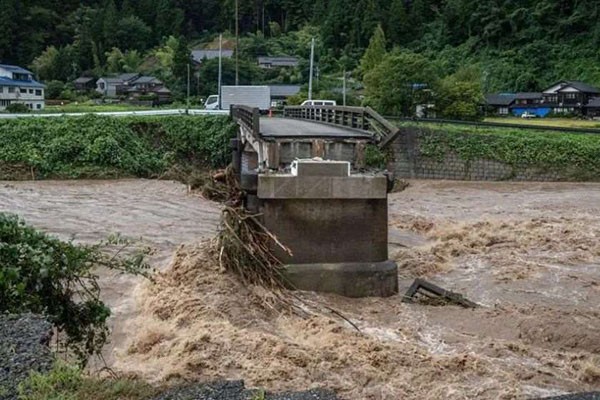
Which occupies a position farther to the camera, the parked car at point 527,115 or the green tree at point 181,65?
the green tree at point 181,65

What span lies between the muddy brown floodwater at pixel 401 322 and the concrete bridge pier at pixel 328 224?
447 millimetres

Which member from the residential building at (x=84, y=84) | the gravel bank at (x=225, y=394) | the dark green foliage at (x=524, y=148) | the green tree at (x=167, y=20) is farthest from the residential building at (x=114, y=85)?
the gravel bank at (x=225, y=394)

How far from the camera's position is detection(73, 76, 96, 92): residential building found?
7757 centimetres

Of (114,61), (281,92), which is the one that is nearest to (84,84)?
(114,61)

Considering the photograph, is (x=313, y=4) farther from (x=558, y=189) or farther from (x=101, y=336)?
(x=101, y=336)

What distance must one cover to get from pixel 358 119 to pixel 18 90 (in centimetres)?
5260

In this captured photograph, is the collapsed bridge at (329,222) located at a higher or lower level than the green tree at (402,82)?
lower

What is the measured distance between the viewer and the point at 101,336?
6852 millimetres

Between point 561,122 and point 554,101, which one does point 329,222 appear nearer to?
point 561,122

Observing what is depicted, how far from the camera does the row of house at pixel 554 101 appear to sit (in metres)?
Answer: 56.5

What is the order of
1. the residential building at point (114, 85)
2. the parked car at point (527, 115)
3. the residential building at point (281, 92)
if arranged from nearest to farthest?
the parked car at point (527, 115) < the residential building at point (281, 92) < the residential building at point (114, 85)

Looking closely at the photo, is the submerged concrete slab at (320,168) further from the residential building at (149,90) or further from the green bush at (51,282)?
the residential building at (149,90)

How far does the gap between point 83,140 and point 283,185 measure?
24.6 metres

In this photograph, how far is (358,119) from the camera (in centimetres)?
1823
